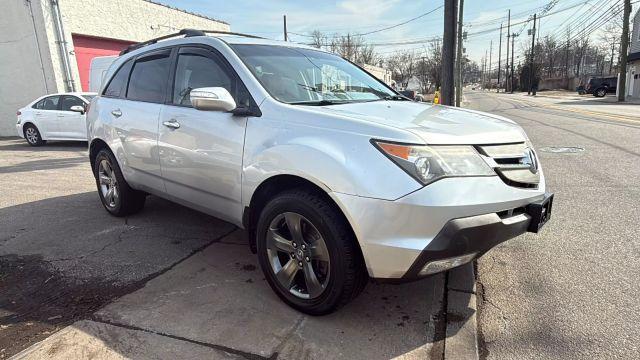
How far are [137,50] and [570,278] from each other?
4.76 meters

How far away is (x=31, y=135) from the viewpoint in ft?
45.2

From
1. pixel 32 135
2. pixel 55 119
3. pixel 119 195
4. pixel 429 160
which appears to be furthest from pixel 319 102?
pixel 32 135

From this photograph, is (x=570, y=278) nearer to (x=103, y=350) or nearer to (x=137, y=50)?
(x=103, y=350)

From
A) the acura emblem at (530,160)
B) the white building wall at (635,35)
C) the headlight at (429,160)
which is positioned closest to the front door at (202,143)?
the headlight at (429,160)

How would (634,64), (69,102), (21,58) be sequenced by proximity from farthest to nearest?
(634,64) < (21,58) < (69,102)

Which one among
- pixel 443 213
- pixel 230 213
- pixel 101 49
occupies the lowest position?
pixel 230 213

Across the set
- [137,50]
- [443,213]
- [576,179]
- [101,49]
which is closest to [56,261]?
[137,50]

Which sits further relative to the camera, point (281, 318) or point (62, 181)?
point (62, 181)

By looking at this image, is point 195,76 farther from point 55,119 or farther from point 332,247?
point 55,119

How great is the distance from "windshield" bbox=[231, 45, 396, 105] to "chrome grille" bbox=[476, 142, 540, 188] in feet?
4.07

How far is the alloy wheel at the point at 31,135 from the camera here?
13703 mm

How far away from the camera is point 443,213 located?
8.00 feet

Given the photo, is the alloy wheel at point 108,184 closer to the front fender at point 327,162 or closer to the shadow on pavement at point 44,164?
the front fender at point 327,162

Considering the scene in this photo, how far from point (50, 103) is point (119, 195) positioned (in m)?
10.4
